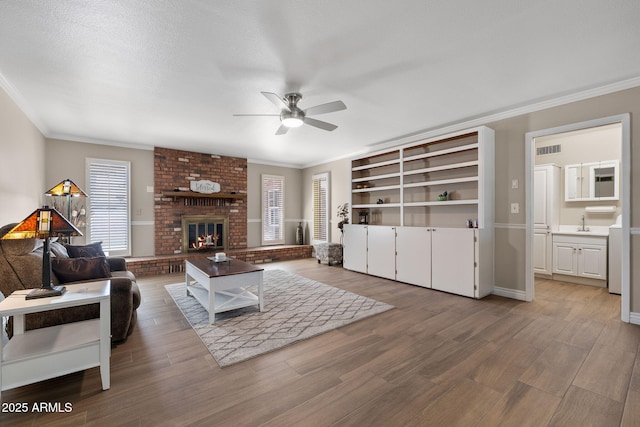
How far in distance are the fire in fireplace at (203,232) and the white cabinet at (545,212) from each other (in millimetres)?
6473

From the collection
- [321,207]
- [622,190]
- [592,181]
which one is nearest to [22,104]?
[321,207]

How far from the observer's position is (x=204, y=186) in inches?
258

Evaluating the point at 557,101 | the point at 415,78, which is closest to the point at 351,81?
the point at 415,78

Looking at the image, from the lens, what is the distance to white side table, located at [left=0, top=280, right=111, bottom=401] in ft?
5.61

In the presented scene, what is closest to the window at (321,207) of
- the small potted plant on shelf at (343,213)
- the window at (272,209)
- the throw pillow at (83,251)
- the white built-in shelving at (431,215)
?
the small potted plant on shelf at (343,213)

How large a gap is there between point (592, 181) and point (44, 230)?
740 centimetres

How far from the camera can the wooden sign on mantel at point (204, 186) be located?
6410 millimetres

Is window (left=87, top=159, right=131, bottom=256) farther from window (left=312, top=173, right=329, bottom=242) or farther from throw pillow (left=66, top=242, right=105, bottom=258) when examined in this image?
window (left=312, top=173, right=329, bottom=242)

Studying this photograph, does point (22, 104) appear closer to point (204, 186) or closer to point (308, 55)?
point (204, 186)

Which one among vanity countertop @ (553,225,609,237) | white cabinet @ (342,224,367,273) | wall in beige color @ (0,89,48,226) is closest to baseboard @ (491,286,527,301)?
vanity countertop @ (553,225,609,237)

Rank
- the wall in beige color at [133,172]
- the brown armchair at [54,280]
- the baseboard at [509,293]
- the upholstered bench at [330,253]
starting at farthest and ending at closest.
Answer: the upholstered bench at [330,253] < the wall in beige color at [133,172] < the baseboard at [509,293] < the brown armchair at [54,280]

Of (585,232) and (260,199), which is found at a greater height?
(260,199)

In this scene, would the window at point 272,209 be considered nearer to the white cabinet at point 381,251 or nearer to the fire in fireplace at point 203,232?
the fire in fireplace at point 203,232

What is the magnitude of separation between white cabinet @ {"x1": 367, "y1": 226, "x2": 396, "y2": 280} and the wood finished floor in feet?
6.05
